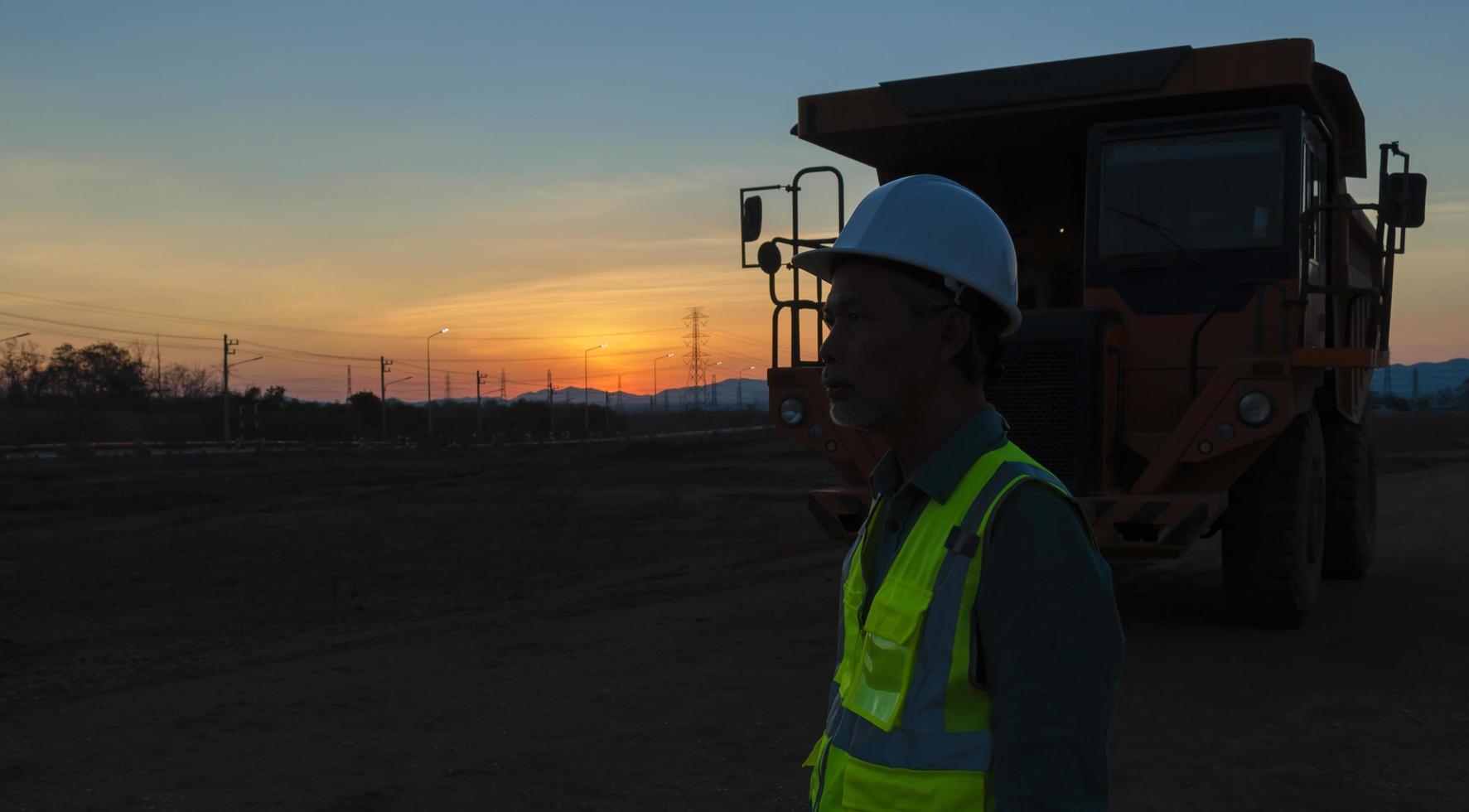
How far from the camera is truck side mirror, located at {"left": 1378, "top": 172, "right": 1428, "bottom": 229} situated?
7.88m

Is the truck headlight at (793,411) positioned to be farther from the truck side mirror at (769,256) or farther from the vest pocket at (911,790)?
the vest pocket at (911,790)

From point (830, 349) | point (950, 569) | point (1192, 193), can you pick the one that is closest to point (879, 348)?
point (830, 349)

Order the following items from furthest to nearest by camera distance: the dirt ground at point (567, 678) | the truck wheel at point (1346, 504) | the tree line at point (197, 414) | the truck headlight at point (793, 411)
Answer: the tree line at point (197, 414)
the truck wheel at point (1346, 504)
the truck headlight at point (793, 411)
the dirt ground at point (567, 678)

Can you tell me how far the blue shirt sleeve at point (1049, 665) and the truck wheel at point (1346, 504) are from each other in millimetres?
9416

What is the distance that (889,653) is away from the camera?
1746 mm

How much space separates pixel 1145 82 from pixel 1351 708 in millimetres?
3957

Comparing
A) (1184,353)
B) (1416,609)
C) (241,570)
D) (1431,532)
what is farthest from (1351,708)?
(241,570)

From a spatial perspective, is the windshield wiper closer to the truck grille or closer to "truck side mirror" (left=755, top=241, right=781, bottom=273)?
the truck grille

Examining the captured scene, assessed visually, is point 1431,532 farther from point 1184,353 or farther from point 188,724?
point 188,724

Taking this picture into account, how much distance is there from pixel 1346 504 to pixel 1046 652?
9867mm

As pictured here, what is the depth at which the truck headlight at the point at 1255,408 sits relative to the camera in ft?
24.2

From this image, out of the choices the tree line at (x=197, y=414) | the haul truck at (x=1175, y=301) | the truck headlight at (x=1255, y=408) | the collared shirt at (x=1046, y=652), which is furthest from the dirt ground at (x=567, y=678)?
the tree line at (x=197, y=414)

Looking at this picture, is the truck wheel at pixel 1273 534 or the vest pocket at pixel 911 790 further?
the truck wheel at pixel 1273 534

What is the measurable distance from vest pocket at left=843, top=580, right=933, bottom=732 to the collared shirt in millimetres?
94
